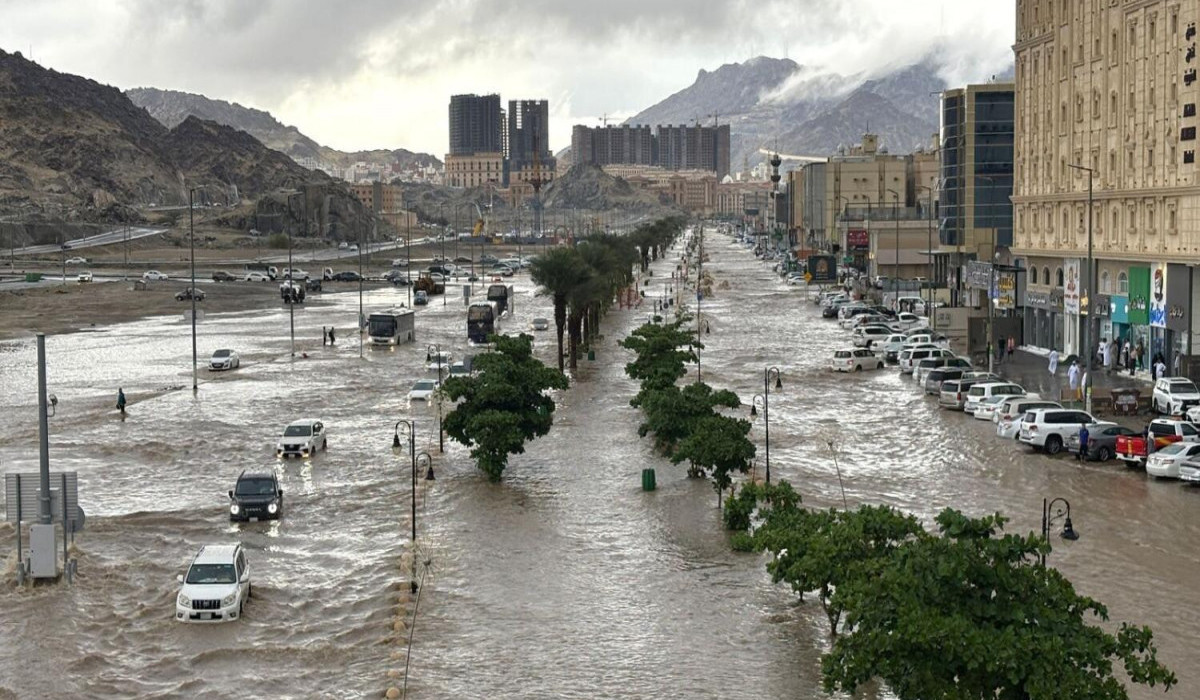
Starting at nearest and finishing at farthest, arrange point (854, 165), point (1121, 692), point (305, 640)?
point (1121, 692)
point (305, 640)
point (854, 165)

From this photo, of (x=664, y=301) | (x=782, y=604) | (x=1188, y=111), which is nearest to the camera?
(x=782, y=604)

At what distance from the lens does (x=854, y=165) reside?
190500 millimetres

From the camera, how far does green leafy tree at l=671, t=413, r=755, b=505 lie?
3762 cm

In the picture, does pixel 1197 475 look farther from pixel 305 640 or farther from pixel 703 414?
pixel 305 640

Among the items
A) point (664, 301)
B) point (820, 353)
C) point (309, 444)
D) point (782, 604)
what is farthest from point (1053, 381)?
point (664, 301)

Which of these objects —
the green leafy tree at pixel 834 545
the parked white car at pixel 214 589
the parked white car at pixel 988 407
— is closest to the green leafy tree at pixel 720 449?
the green leafy tree at pixel 834 545

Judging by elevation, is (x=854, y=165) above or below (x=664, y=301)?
above

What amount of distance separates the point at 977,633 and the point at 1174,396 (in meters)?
34.4

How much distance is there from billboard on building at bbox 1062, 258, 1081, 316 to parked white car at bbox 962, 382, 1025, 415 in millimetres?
12680

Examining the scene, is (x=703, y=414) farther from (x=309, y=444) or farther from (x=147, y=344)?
(x=147, y=344)

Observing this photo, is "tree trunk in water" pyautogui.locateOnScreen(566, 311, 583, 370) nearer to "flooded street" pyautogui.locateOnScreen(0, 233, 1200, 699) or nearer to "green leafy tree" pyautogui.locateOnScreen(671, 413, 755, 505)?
"flooded street" pyautogui.locateOnScreen(0, 233, 1200, 699)

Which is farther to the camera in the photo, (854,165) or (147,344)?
(854,165)

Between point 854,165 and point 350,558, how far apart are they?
164 m

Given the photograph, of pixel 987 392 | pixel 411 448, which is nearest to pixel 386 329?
pixel 987 392
